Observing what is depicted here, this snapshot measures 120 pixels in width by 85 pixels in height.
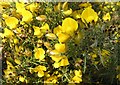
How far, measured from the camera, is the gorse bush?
57.6 inches

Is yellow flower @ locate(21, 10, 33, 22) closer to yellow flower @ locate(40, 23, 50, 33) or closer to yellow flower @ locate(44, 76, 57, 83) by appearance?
yellow flower @ locate(40, 23, 50, 33)

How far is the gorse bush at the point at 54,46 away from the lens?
1464 millimetres

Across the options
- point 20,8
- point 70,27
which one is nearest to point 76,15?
point 70,27

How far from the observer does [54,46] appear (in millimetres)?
1542

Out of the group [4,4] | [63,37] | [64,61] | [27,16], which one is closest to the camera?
[63,37]

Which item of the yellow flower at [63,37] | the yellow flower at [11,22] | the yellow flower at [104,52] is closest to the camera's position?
the yellow flower at [63,37]

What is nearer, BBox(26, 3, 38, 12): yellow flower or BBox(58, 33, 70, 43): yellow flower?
BBox(58, 33, 70, 43): yellow flower

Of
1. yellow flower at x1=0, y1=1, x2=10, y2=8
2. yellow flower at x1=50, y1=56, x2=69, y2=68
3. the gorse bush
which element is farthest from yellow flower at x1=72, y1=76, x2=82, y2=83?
yellow flower at x1=0, y1=1, x2=10, y2=8

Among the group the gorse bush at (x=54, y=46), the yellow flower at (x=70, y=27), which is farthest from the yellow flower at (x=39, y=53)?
the yellow flower at (x=70, y=27)

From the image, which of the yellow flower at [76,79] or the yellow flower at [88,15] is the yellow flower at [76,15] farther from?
the yellow flower at [76,79]

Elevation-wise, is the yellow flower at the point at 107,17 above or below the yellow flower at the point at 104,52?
above

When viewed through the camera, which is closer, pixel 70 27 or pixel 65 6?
pixel 70 27

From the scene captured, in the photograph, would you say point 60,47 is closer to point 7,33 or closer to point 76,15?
point 76,15

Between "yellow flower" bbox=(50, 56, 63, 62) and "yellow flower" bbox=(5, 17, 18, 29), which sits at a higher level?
"yellow flower" bbox=(5, 17, 18, 29)
